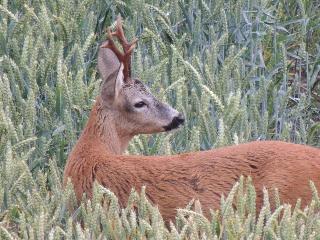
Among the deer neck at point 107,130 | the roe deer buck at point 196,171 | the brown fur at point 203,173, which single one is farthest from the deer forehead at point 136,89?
the brown fur at point 203,173

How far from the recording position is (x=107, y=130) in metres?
6.88

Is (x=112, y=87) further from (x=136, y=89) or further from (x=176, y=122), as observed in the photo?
(x=176, y=122)

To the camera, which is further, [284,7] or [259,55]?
[284,7]

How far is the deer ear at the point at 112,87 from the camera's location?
698cm

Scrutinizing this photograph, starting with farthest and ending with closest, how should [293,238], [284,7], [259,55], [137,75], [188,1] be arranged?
1. [284,7]
2. [188,1]
3. [259,55]
4. [137,75]
5. [293,238]

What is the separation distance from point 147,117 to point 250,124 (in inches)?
29.1

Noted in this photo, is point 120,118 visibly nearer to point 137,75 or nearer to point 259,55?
point 137,75

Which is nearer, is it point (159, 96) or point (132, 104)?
point (132, 104)

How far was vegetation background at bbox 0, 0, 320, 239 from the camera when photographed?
212 inches

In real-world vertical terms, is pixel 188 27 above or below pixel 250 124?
above

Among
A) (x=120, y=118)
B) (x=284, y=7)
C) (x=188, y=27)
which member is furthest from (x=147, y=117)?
(x=284, y=7)

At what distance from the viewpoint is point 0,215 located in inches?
240

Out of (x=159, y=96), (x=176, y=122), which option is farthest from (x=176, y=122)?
(x=159, y=96)

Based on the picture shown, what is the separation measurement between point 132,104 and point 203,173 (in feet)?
3.98
